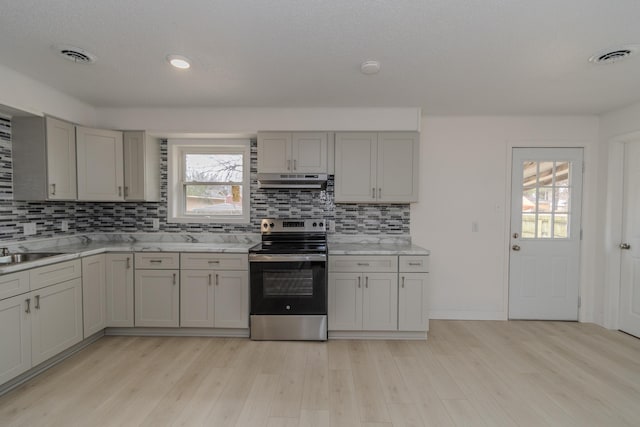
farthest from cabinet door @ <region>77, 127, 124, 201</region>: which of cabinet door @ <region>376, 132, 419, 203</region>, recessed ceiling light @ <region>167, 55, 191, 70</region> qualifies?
cabinet door @ <region>376, 132, 419, 203</region>

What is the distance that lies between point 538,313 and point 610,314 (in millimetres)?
664

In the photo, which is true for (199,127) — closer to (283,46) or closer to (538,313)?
(283,46)

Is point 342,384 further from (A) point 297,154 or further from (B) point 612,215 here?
(B) point 612,215

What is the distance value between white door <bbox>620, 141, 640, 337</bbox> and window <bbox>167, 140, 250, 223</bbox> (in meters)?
4.17

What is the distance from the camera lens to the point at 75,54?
6.74 ft

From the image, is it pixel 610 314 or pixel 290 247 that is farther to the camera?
pixel 610 314

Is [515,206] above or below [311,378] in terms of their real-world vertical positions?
above

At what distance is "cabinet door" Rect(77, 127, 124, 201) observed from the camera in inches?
113

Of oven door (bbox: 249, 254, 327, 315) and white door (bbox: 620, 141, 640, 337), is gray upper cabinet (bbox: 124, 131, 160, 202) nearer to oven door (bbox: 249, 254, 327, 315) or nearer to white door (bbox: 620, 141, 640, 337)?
oven door (bbox: 249, 254, 327, 315)

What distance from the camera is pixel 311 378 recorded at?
2.21m

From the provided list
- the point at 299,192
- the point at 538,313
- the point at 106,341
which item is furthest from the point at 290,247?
the point at 538,313

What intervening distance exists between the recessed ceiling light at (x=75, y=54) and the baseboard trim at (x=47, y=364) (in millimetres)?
2301

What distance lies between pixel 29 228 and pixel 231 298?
1938 mm

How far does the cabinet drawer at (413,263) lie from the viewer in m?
2.85
